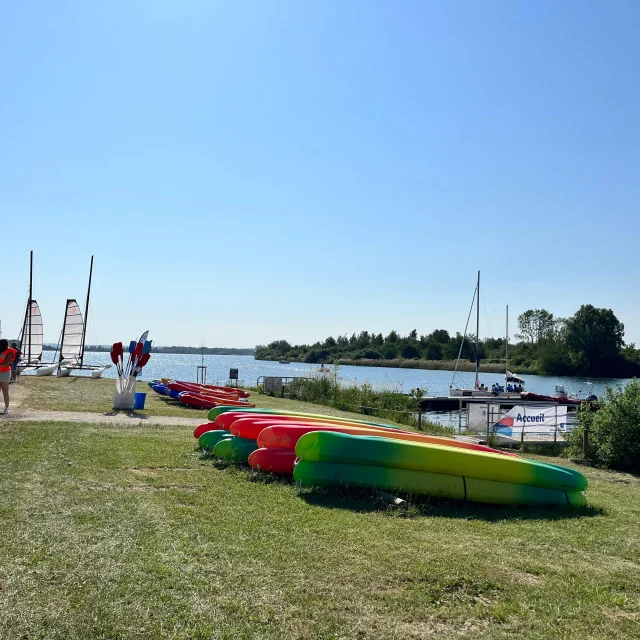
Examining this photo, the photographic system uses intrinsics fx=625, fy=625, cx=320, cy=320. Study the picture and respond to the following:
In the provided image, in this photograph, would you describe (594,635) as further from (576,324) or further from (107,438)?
(576,324)

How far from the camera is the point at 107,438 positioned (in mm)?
10570

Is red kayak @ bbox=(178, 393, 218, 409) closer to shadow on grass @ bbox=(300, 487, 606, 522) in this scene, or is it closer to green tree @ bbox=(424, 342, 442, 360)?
shadow on grass @ bbox=(300, 487, 606, 522)

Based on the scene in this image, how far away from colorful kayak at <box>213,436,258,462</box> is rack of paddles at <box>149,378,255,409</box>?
28.0ft

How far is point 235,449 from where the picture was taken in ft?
28.1

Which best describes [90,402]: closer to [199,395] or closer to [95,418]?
[199,395]

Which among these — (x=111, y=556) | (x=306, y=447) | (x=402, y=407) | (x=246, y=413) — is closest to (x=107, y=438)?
(x=246, y=413)

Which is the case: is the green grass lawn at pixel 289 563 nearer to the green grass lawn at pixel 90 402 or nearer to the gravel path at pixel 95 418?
the gravel path at pixel 95 418

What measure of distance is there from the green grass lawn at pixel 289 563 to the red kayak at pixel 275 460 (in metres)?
0.39

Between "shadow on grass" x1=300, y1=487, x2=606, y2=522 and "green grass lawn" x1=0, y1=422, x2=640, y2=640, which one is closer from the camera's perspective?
"green grass lawn" x1=0, y1=422, x2=640, y2=640

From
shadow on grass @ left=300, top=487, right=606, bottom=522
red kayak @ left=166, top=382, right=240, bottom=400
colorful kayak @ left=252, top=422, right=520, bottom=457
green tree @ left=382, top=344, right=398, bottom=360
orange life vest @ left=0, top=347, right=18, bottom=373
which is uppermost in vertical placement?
green tree @ left=382, top=344, right=398, bottom=360

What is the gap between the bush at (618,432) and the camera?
38.5 ft

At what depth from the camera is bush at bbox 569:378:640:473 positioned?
11742 mm

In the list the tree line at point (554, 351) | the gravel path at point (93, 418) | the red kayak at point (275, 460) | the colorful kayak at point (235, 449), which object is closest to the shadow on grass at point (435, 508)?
the red kayak at point (275, 460)

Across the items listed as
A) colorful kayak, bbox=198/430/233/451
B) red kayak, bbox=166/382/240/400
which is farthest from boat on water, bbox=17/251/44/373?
colorful kayak, bbox=198/430/233/451
